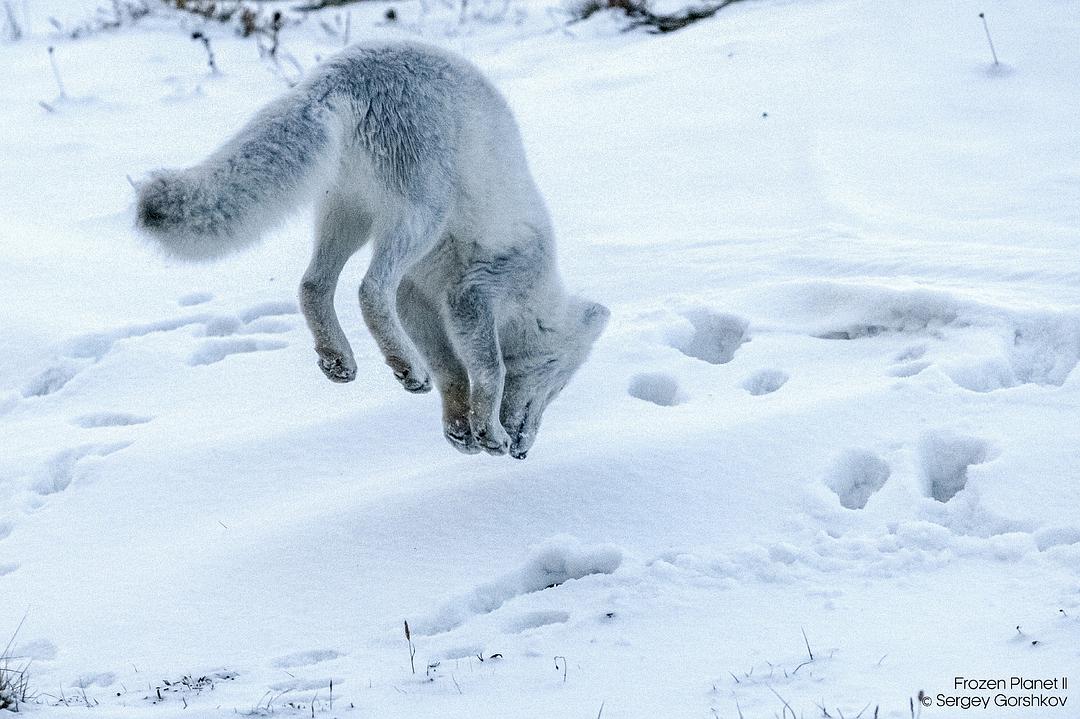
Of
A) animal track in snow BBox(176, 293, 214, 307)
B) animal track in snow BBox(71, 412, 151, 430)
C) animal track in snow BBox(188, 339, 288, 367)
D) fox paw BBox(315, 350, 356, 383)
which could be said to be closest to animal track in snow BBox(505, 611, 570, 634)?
fox paw BBox(315, 350, 356, 383)

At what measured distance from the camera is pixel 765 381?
14.9 ft

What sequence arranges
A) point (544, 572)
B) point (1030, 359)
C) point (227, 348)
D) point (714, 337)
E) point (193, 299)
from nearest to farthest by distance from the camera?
point (544, 572) < point (1030, 359) < point (714, 337) < point (227, 348) < point (193, 299)

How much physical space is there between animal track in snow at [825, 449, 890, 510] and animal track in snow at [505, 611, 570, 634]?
42.7 inches

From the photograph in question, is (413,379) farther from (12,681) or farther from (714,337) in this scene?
(714,337)

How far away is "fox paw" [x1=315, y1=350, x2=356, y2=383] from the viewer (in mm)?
3676

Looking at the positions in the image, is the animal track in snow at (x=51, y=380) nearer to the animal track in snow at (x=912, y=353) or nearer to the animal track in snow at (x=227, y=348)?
the animal track in snow at (x=227, y=348)

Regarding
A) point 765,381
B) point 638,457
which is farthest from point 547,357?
point 765,381

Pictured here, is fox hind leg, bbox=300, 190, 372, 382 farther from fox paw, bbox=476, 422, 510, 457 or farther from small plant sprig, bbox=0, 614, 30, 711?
small plant sprig, bbox=0, 614, 30, 711

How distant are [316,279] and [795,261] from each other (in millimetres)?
2621

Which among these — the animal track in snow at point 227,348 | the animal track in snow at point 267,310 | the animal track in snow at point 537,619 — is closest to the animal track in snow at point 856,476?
the animal track in snow at point 537,619

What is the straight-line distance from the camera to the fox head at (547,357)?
4.34 meters

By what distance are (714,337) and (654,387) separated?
52cm

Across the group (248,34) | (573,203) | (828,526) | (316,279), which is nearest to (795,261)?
(573,203)

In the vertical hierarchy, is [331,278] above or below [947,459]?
above
